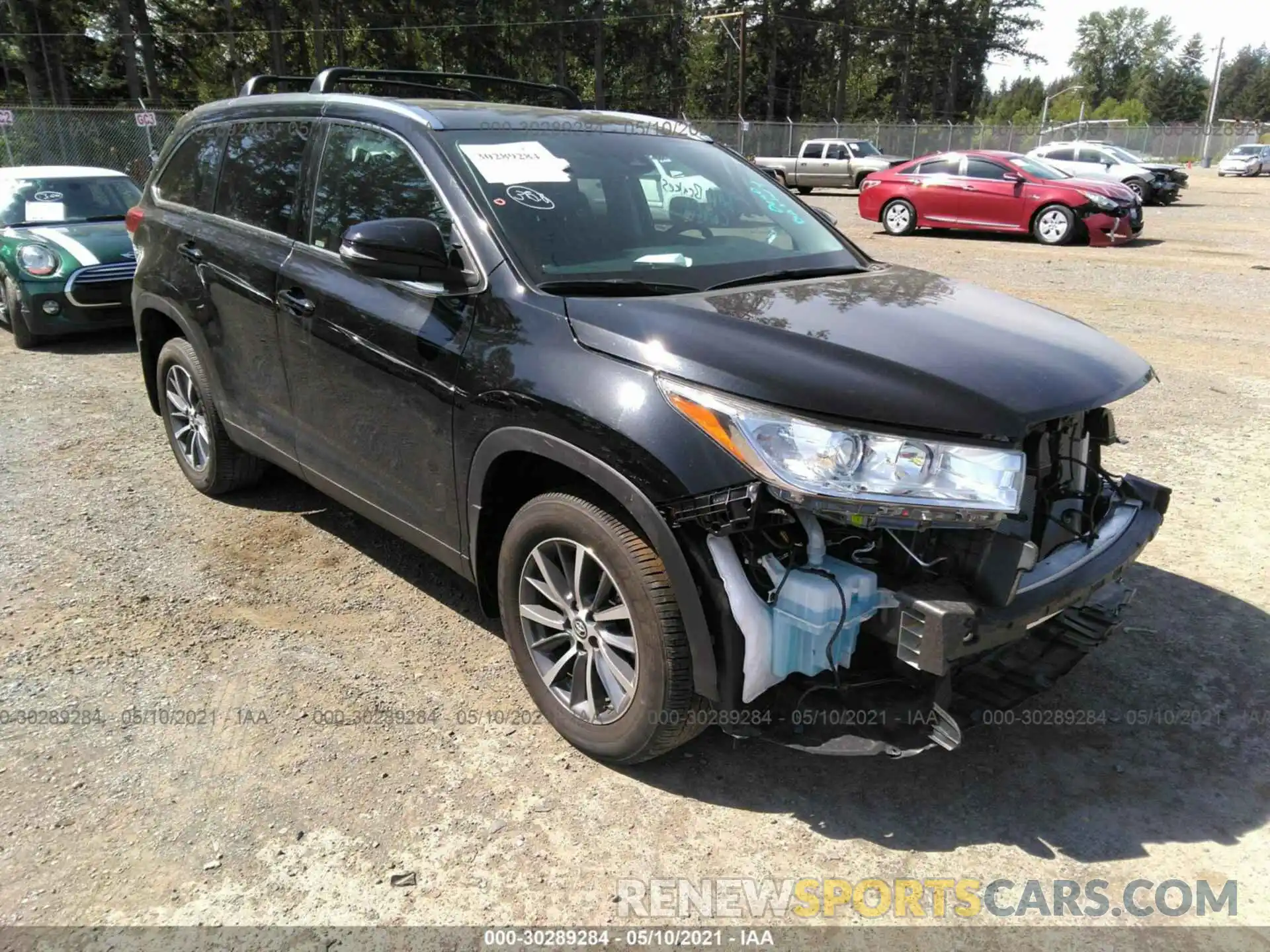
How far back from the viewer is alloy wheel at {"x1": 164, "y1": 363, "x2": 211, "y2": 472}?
15.6ft

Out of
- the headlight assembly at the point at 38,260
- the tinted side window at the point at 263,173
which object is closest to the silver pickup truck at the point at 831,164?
the headlight assembly at the point at 38,260

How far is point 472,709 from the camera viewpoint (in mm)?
3143

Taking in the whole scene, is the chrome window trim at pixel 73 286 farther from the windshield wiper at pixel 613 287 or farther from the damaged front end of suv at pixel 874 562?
the damaged front end of suv at pixel 874 562

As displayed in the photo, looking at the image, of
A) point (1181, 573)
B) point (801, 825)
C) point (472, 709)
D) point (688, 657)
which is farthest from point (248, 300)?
point (1181, 573)

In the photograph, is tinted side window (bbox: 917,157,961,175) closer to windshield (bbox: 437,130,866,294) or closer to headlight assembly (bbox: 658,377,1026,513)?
windshield (bbox: 437,130,866,294)

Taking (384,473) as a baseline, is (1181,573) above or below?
below

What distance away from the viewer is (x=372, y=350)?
3223 mm

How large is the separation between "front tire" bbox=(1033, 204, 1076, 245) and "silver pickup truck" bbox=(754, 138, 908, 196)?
1096 centimetres

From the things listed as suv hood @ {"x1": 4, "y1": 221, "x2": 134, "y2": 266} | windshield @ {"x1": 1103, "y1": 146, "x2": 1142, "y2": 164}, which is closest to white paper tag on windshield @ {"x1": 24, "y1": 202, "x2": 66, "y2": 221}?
suv hood @ {"x1": 4, "y1": 221, "x2": 134, "y2": 266}

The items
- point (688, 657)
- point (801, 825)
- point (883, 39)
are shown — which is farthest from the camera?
point (883, 39)

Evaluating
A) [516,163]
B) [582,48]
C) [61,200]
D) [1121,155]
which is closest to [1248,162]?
[1121,155]

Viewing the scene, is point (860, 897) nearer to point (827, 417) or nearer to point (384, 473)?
point (827, 417)

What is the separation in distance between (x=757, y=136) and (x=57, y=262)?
33.3 meters

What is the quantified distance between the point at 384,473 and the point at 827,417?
1.81 metres
